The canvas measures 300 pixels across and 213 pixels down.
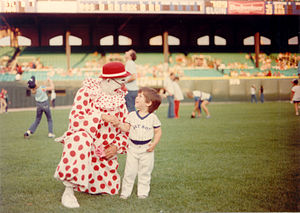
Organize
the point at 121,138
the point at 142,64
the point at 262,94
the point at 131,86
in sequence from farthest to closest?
1. the point at 142,64
2. the point at 262,94
3. the point at 131,86
4. the point at 121,138

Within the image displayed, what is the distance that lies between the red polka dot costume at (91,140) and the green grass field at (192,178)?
0.69 feet

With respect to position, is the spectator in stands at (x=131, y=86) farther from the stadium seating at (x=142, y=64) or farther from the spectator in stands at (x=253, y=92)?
the spectator in stands at (x=253, y=92)

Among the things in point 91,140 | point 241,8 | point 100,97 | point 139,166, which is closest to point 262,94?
point 241,8

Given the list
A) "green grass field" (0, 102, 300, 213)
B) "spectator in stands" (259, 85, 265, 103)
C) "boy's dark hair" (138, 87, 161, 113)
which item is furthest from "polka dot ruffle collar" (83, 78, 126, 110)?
"spectator in stands" (259, 85, 265, 103)

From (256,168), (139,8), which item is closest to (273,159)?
(256,168)

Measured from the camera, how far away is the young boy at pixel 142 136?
3.82 metres

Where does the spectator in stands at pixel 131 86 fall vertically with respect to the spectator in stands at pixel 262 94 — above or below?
above

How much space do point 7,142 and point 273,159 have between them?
5883 millimetres

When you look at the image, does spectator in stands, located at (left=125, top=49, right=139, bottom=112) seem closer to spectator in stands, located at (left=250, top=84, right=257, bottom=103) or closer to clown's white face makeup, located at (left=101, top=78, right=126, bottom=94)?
clown's white face makeup, located at (left=101, top=78, right=126, bottom=94)

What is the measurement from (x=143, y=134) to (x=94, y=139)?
0.50 m

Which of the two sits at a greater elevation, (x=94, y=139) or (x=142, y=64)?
(x=142, y=64)

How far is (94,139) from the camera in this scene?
3.83 m

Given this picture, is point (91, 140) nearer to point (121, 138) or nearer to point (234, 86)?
point (121, 138)

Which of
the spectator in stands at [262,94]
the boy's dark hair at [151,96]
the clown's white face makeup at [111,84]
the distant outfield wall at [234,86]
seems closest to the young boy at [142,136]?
the boy's dark hair at [151,96]
